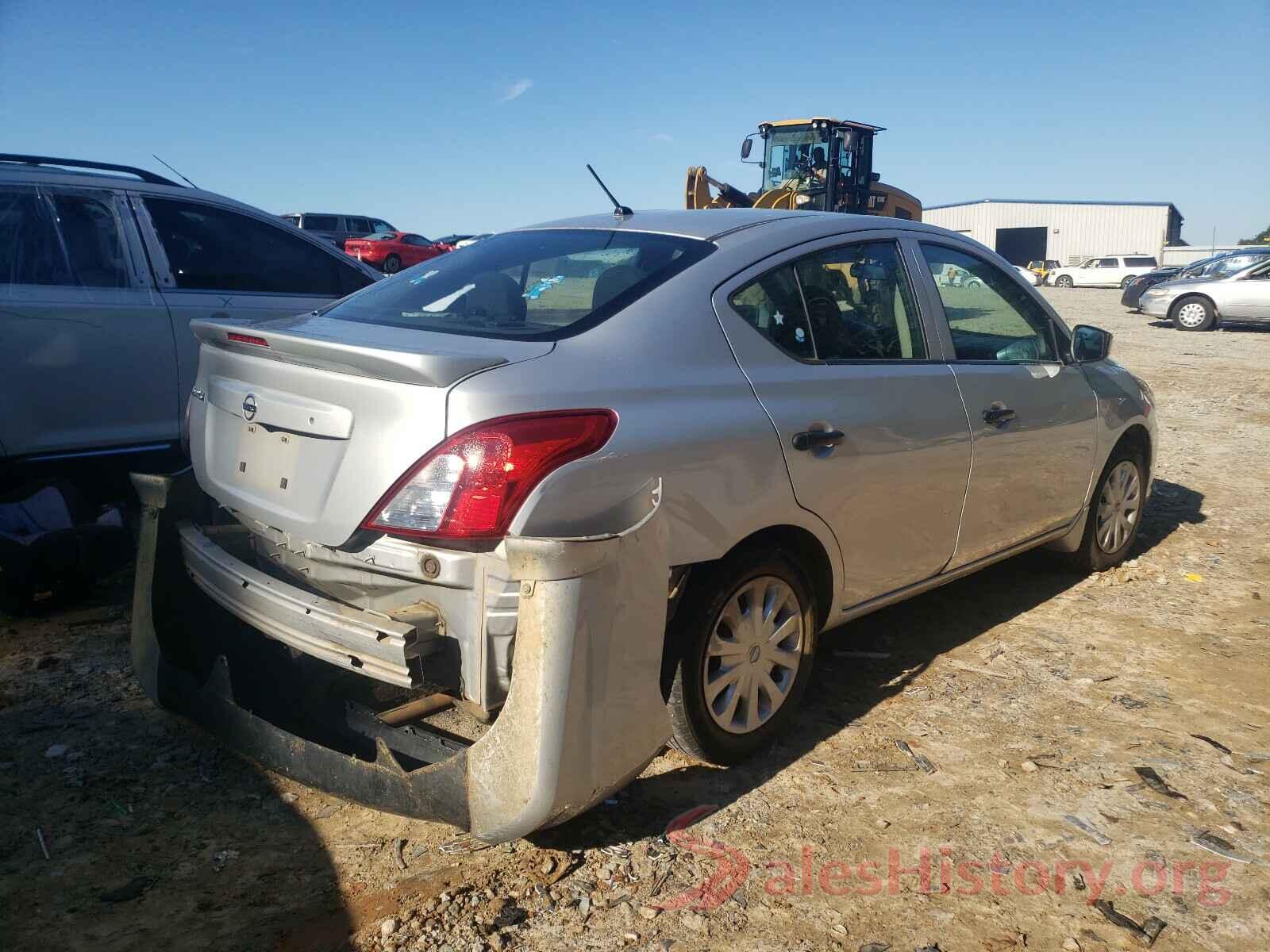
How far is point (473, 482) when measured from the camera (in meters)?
2.36

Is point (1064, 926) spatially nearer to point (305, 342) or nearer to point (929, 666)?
point (929, 666)

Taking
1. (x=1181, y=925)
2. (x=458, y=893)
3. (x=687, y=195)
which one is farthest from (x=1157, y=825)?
(x=687, y=195)

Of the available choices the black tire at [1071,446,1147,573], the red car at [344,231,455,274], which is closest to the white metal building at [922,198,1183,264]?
the red car at [344,231,455,274]

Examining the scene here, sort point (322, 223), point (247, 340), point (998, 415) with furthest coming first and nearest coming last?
point (322, 223) < point (998, 415) < point (247, 340)

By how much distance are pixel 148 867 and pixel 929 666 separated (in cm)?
291

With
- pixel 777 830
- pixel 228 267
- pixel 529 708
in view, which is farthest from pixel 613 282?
pixel 228 267

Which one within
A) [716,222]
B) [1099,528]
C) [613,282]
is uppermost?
[716,222]

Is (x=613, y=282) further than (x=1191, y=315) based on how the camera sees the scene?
No

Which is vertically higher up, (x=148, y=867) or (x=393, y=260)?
(x=393, y=260)

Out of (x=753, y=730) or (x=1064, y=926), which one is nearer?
(x=1064, y=926)

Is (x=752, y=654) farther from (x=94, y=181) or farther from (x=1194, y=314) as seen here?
(x=1194, y=314)

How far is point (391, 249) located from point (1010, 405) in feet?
94.8

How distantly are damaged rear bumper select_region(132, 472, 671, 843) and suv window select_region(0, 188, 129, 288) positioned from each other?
100.0 inches

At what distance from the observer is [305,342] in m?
2.66
